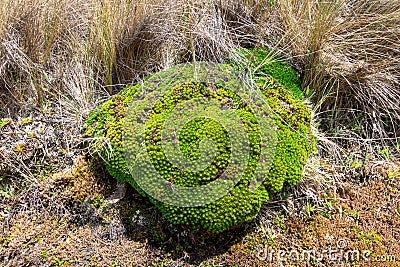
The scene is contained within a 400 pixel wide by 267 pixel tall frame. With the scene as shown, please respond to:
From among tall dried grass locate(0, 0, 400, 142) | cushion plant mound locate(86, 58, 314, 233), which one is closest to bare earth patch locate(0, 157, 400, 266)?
cushion plant mound locate(86, 58, 314, 233)

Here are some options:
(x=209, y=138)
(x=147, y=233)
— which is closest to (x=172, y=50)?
(x=209, y=138)

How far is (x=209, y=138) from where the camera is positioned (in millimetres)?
2191

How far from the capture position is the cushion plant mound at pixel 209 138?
2.11m

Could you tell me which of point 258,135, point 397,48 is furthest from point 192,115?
point 397,48

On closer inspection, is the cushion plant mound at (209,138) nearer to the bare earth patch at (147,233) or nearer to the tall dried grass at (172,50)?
the bare earth patch at (147,233)

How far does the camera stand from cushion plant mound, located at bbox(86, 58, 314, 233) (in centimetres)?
211

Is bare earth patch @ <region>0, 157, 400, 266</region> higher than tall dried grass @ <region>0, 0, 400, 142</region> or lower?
lower

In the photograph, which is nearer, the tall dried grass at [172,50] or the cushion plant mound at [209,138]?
the cushion plant mound at [209,138]

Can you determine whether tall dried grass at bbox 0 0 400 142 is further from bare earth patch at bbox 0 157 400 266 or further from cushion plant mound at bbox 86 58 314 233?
bare earth patch at bbox 0 157 400 266

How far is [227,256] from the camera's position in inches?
86.7

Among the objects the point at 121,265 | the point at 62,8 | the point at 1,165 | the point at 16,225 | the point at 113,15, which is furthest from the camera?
the point at 62,8

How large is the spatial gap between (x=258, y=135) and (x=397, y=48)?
1612 millimetres

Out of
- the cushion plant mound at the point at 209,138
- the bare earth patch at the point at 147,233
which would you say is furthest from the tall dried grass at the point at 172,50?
the bare earth patch at the point at 147,233

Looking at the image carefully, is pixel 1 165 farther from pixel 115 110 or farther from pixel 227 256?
pixel 227 256
